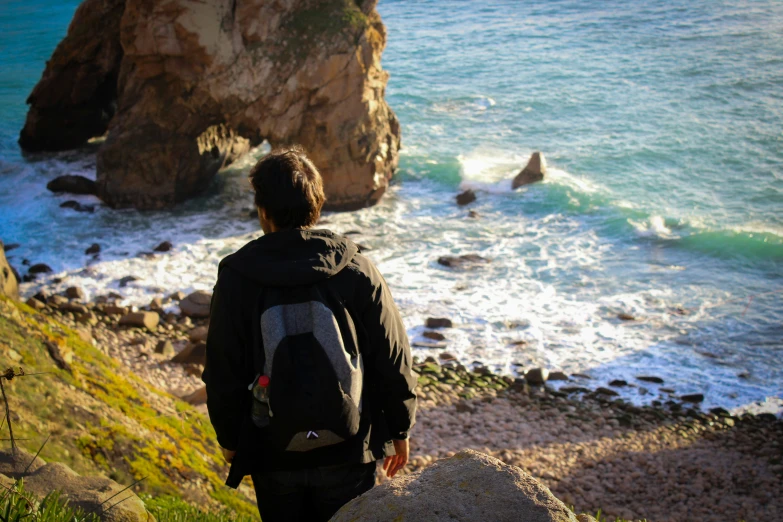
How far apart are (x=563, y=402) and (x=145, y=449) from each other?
18.7 feet

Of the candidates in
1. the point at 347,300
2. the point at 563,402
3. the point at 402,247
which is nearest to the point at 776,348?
the point at 563,402

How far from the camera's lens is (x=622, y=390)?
30.4 feet

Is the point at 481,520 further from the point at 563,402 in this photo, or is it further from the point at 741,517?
the point at 563,402

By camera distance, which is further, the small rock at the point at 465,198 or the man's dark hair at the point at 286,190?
the small rock at the point at 465,198

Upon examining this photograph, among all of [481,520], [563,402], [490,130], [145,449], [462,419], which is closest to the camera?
[481,520]

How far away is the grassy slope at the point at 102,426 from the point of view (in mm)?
4199

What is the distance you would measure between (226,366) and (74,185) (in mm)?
14399

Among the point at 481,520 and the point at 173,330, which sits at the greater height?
the point at 481,520

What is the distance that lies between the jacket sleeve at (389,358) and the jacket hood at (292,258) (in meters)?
0.16

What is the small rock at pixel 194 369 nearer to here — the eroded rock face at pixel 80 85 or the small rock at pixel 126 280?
the small rock at pixel 126 280

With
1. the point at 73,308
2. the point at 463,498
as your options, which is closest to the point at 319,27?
the point at 73,308

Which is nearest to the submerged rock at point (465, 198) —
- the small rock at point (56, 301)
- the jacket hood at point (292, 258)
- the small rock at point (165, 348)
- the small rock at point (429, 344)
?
the small rock at point (429, 344)

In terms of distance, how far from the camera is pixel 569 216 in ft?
50.5

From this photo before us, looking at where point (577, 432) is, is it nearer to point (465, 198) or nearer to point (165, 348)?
point (165, 348)
